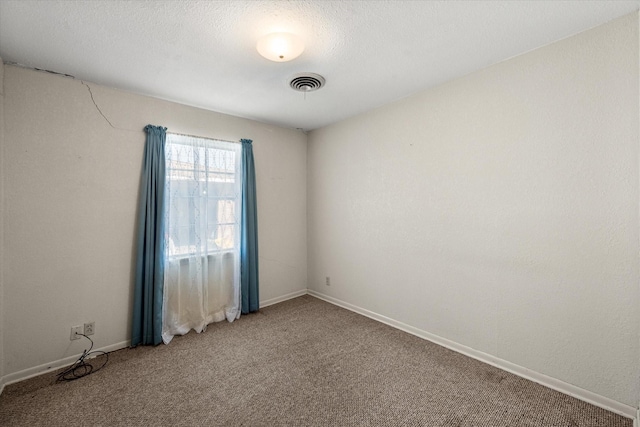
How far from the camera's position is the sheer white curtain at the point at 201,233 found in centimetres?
292

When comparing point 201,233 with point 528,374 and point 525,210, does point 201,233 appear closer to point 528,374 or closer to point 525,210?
point 525,210

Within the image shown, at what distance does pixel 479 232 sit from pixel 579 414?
130 cm

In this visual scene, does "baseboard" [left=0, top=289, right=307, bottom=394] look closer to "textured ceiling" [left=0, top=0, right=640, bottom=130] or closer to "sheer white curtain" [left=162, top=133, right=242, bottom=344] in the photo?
"sheer white curtain" [left=162, top=133, right=242, bottom=344]

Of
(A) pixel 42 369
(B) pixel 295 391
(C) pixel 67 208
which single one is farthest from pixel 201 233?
(B) pixel 295 391

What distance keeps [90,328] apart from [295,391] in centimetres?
197

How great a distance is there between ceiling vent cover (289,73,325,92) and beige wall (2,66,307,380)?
1352 mm

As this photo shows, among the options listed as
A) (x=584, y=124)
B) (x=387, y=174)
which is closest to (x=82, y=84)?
(x=387, y=174)

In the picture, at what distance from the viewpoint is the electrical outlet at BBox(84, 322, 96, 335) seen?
8.05 feet

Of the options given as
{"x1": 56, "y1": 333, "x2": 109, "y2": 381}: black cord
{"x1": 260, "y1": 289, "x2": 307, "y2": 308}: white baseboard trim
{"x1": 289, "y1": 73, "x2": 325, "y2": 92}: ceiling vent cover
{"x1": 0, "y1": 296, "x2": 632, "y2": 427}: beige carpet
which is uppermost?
{"x1": 289, "y1": 73, "x2": 325, "y2": 92}: ceiling vent cover

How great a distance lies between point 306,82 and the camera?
2.44 meters

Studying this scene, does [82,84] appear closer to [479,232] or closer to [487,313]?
[479,232]

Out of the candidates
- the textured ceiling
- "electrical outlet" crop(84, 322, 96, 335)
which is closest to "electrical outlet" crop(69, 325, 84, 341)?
"electrical outlet" crop(84, 322, 96, 335)

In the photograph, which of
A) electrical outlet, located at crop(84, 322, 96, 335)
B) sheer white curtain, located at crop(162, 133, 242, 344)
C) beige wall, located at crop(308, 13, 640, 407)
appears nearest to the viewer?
beige wall, located at crop(308, 13, 640, 407)

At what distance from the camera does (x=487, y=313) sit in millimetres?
2324
